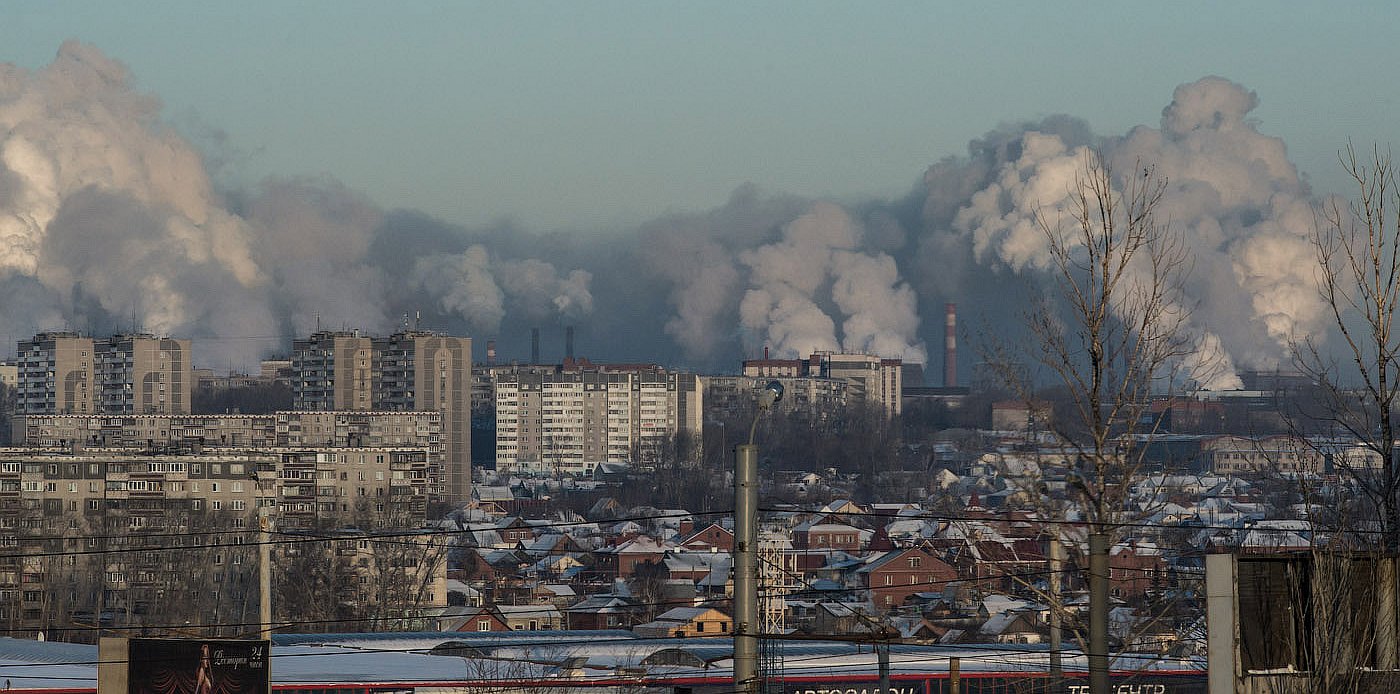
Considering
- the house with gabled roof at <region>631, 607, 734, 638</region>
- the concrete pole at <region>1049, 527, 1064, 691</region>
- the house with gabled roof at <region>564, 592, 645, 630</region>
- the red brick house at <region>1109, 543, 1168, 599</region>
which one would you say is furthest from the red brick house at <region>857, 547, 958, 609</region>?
the concrete pole at <region>1049, 527, 1064, 691</region>

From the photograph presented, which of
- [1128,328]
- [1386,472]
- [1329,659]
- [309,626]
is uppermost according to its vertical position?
[1128,328]

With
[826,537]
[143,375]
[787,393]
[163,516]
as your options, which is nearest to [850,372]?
[787,393]

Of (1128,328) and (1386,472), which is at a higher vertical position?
(1128,328)

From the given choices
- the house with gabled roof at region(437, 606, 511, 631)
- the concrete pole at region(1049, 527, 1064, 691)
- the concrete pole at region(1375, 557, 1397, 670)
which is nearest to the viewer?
the concrete pole at region(1375, 557, 1397, 670)

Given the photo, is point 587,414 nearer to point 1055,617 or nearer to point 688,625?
point 688,625

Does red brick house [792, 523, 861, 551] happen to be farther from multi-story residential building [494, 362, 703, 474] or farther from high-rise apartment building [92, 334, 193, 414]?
multi-story residential building [494, 362, 703, 474]

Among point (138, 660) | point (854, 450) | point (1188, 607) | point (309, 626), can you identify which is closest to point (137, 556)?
point (309, 626)

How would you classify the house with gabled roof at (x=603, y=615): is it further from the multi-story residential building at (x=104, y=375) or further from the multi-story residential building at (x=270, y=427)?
the multi-story residential building at (x=104, y=375)

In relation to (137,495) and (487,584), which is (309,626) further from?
(137,495)
